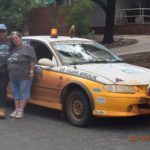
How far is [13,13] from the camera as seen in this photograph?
23.4m

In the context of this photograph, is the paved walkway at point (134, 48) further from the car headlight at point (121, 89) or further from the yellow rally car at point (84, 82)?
the car headlight at point (121, 89)

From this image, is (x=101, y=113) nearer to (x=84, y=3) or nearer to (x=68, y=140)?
(x=68, y=140)

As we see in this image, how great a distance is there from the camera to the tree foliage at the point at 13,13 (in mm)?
23047

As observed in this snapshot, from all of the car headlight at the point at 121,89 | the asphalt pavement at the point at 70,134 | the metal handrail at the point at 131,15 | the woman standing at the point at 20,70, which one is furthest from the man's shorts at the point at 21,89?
the metal handrail at the point at 131,15

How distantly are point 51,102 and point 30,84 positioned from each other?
55cm

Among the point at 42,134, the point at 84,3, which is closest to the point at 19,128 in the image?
the point at 42,134

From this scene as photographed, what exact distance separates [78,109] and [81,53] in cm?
131

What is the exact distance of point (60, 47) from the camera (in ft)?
31.8

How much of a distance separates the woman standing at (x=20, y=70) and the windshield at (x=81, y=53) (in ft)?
1.77

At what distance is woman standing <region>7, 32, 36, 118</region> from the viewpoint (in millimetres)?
9406

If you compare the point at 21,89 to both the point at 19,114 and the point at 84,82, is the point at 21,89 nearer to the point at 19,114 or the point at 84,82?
the point at 19,114

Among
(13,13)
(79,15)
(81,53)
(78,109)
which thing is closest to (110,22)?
(79,15)

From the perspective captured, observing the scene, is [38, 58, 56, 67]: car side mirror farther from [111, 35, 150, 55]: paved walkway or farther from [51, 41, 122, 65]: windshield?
[111, 35, 150, 55]: paved walkway

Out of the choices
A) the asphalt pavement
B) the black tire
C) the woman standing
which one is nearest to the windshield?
the woman standing
